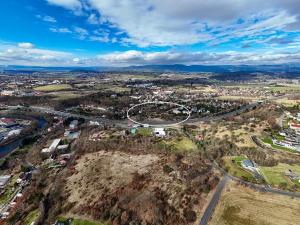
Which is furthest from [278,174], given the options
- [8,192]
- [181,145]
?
[8,192]

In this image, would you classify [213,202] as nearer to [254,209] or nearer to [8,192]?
[254,209]

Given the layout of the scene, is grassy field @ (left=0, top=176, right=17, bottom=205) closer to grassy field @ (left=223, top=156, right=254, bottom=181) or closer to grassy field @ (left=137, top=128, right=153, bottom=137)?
grassy field @ (left=137, top=128, right=153, bottom=137)

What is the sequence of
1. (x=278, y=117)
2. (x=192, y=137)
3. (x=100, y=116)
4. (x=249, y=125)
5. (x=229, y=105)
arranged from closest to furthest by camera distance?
1. (x=192, y=137)
2. (x=249, y=125)
3. (x=278, y=117)
4. (x=100, y=116)
5. (x=229, y=105)

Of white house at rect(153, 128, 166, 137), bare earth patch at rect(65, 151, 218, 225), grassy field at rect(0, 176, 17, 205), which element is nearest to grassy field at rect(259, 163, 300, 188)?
bare earth patch at rect(65, 151, 218, 225)

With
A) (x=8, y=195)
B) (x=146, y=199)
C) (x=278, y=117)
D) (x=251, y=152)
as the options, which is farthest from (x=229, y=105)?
(x=8, y=195)

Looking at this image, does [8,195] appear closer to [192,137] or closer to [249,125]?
[192,137]

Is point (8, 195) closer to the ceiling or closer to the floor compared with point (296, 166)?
closer to the floor

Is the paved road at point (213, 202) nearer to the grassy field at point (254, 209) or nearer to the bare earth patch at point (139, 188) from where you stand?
the grassy field at point (254, 209)
